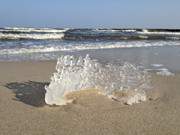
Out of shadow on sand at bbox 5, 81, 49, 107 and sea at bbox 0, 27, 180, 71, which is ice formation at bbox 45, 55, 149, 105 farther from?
sea at bbox 0, 27, 180, 71

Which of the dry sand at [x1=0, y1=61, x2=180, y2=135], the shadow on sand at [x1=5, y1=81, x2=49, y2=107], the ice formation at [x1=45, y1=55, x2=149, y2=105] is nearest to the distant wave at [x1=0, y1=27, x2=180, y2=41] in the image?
the shadow on sand at [x1=5, y1=81, x2=49, y2=107]

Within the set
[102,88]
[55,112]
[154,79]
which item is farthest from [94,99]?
[154,79]

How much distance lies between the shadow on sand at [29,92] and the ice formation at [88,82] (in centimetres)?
20

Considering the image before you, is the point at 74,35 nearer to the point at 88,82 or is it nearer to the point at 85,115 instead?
the point at 88,82

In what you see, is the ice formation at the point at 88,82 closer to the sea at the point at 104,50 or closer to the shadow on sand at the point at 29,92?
the shadow on sand at the point at 29,92

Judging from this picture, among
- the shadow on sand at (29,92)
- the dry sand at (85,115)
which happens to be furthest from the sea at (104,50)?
the dry sand at (85,115)

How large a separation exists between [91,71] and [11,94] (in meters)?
1.09

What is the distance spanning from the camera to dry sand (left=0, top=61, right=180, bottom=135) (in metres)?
3.92

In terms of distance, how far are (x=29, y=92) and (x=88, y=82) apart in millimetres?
794

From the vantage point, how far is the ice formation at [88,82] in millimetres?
4801

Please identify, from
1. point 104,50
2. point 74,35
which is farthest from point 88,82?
point 74,35

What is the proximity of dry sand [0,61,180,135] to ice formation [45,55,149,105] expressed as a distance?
0.14 meters

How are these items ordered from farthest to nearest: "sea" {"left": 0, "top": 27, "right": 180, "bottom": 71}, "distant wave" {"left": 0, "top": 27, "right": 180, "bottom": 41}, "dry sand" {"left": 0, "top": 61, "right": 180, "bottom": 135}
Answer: "distant wave" {"left": 0, "top": 27, "right": 180, "bottom": 41}, "sea" {"left": 0, "top": 27, "right": 180, "bottom": 71}, "dry sand" {"left": 0, "top": 61, "right": 180, "bottom": 135}

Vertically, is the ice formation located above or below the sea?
above
